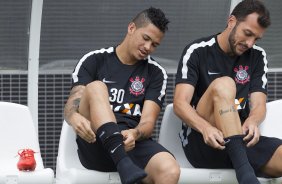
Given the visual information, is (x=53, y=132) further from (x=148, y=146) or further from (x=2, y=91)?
(x=148, y=146)

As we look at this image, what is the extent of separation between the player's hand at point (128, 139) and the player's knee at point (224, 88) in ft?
1.84

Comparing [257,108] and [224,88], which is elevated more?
[224,88]

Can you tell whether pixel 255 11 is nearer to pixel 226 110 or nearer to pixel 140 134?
pixel 226 110

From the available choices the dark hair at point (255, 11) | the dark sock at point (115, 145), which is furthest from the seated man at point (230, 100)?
the dark sock at point (115, 145)

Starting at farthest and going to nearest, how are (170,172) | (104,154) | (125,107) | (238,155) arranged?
(125,107) → (104,154) → (238,155) → (170,172)

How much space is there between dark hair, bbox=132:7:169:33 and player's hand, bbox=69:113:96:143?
79 centimetres

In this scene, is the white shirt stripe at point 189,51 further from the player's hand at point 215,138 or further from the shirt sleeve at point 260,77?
the player's hand at point 215,138

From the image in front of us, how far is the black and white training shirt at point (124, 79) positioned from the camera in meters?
6.29

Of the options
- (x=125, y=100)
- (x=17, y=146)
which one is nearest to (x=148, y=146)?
(x=125, y=100)

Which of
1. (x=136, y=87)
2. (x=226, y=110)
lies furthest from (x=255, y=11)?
(x=136, y=87)

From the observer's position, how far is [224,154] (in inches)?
243

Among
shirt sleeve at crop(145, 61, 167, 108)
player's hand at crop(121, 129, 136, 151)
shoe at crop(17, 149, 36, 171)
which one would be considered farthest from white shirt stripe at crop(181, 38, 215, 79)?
shoe at crop(17, 149, 36, 171)

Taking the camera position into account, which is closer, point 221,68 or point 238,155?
point 238,155

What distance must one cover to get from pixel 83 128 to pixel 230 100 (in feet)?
2.96
